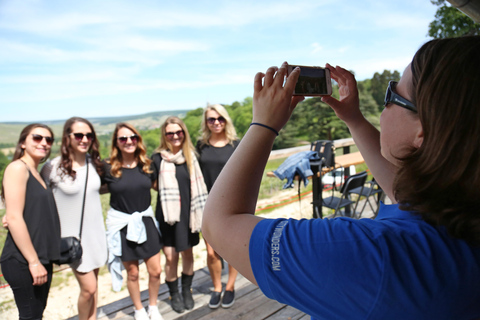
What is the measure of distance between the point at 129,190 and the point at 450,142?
2903 mm

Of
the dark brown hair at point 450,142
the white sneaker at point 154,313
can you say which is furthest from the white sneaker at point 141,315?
the dark brown hair at point 450,142

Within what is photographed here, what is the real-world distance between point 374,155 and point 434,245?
513mm

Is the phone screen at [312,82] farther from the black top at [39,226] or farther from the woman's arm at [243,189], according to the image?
the black top at [39,226]

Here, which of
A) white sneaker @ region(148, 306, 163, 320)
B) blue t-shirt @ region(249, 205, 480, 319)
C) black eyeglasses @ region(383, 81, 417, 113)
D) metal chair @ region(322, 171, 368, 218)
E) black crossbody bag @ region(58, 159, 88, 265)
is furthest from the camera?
metal chair @ region(322, 171, 368, 218)

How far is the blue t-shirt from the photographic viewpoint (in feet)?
1.87

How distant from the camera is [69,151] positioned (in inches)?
113

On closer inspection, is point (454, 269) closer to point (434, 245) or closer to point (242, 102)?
point (434, 245)

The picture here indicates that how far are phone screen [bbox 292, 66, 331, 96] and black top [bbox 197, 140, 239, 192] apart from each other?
2.51 meters

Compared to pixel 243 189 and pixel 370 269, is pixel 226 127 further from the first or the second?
pixel 370 269

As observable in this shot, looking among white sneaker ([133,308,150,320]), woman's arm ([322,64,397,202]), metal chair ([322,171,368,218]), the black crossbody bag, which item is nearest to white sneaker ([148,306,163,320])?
white sneaker ([133,308,150,320])

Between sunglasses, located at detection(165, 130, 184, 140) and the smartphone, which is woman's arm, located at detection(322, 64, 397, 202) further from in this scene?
sunglasses, located at detection(165, 130, 184, 140)

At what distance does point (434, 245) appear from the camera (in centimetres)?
59

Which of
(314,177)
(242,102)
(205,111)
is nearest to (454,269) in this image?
(205,111)

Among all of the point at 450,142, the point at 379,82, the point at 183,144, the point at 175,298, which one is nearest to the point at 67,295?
the point at 175,298
